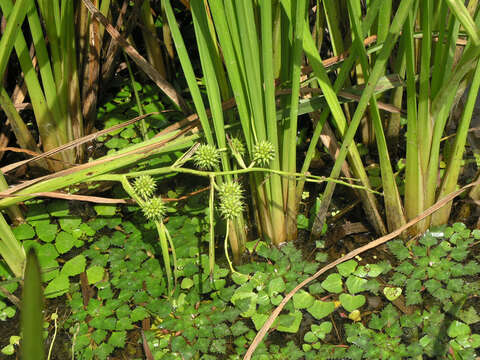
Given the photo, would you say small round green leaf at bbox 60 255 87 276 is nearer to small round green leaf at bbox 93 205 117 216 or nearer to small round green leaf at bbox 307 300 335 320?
small round green leaf at bbox 93 205 117 216

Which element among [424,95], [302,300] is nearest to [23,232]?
[302,300]

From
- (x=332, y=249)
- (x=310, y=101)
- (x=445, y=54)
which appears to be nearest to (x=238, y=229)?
(x=332, y=249)

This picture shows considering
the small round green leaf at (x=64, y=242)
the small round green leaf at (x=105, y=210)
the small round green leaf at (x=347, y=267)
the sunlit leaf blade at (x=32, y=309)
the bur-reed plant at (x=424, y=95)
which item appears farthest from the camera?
the small round green leaf at (x=105, y=210)

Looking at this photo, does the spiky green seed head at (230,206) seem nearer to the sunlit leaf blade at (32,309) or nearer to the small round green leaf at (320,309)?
the small round green leaf at (320,309)

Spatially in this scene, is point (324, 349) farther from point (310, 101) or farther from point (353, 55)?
point (353, 55)

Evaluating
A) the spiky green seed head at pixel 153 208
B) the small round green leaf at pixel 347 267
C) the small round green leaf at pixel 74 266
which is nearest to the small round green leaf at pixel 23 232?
the small round green leaf at pixel 74 266

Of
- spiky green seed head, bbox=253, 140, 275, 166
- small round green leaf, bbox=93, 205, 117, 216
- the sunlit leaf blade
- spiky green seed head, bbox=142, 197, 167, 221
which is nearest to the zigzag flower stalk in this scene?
spiky green seed head, bbox=142, 197, 167, 221

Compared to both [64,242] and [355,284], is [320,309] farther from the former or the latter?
[64,242]

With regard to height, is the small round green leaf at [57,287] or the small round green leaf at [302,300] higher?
the small round green leaf at [57,287]
